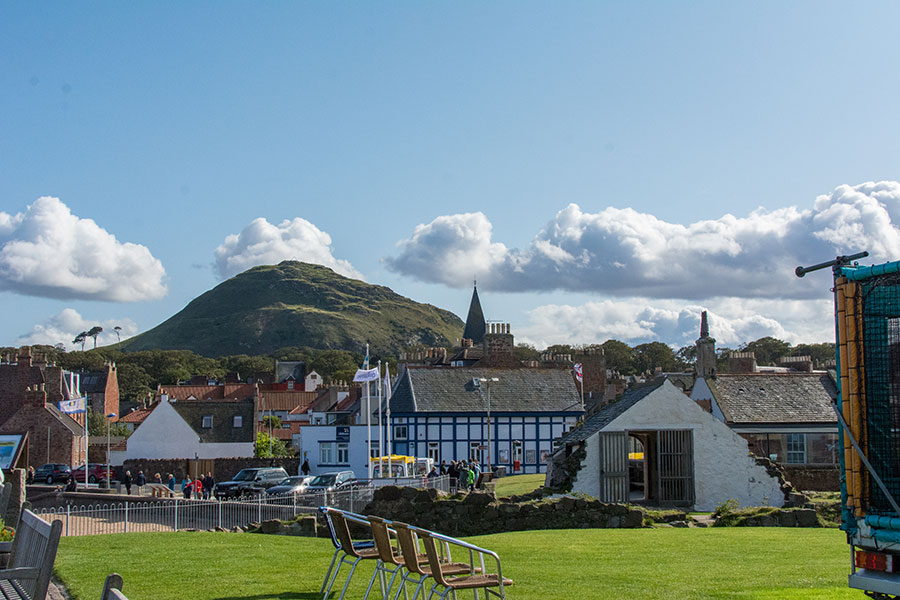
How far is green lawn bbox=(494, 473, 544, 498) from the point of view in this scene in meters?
34.9

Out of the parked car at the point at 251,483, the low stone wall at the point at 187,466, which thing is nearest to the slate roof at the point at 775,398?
the parked car at the point at 251,483

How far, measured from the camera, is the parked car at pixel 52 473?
171 ft

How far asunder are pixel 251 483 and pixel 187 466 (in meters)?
16.5

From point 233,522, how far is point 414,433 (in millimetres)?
26581

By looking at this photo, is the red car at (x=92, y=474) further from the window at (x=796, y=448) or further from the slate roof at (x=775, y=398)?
the window at (x=796, y=448)

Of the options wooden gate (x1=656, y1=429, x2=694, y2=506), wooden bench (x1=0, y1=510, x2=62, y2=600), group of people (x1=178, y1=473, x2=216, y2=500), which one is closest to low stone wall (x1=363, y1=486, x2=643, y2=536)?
wooden gate (x1=656, y1=429, x2=694, y2=506)

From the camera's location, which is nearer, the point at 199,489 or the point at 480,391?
the point at 199,489

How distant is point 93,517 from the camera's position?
2539 cm

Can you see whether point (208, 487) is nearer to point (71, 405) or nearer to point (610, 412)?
point (71, 405)

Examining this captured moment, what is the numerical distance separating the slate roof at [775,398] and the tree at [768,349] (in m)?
94.2

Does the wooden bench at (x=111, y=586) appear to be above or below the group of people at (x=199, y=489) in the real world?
above

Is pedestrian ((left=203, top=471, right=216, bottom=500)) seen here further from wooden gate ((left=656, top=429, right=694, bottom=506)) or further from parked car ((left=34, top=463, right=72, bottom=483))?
wooden gate ((left=656, top=429, right=694, bottom=506))

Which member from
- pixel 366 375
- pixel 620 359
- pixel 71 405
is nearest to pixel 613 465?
pixel 366 375

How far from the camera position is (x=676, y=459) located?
31.2 m
